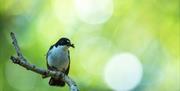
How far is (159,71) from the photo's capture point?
1364 cm

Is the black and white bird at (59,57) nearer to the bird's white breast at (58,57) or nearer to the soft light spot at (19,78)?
the bird's white breast at (58,57)

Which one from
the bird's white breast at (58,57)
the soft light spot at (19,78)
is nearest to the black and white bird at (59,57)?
the bird's white breast at (58,57)

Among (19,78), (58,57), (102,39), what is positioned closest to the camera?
(58,57)

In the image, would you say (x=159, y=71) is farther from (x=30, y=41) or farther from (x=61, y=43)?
(x=61, y=43)

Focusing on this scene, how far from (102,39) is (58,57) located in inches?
355

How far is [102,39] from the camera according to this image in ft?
46.6

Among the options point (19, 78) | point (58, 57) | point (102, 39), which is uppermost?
point (102, 39)

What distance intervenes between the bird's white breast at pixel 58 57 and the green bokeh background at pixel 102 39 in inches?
175

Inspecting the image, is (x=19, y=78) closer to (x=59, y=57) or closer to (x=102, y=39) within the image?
(x=102, y=39)

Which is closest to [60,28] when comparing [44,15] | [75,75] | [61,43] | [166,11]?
[44,15]

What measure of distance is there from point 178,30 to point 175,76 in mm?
1900

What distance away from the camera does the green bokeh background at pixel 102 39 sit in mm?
10719

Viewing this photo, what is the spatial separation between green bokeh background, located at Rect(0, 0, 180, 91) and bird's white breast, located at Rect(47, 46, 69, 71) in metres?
4.45

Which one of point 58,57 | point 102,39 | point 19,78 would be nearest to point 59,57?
point 58,57
